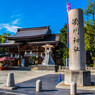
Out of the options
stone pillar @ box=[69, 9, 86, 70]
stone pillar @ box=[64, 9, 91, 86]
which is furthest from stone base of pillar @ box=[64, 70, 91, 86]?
stone pillar @ box=[69, 9, 86, 70]

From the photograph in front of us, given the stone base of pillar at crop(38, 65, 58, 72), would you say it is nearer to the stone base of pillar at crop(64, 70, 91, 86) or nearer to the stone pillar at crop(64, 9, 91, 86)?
the stone pillar at crop(64, 9, 91, 86)

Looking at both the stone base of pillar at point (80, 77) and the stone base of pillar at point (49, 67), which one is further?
the stone base of pillar at point (49, 67)

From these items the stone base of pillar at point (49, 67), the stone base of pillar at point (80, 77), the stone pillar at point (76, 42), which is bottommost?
the stone base of pillar at point (49, 67)

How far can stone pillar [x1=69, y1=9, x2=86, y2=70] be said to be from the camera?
301 inches

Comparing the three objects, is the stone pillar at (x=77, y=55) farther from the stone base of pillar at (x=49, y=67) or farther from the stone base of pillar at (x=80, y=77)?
the stone base of pillar at (x=49, y=67)

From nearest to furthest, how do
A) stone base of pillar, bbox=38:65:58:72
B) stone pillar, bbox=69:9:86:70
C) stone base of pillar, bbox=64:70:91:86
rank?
stone base of pillar, bbox=64:70:91:86 → stone pillar, bbox=69:9:86:70 → stone base of pillar, bbox=38:65:58:72

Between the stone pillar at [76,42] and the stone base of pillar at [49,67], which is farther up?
the stone pillar at [76,42]

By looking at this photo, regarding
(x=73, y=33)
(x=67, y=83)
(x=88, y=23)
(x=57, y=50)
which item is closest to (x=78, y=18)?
(x=73, y=33)

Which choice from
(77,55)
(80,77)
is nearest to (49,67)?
(77,55)

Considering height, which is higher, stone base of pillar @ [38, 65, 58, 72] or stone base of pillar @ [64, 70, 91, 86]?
stone base of pillar @ [64, 70, 91, 86]

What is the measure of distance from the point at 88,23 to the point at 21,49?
16060mm

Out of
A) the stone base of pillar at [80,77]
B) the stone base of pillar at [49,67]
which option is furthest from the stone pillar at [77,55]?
the stone base of pillar at [49,67]

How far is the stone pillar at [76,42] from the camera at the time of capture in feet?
25.1

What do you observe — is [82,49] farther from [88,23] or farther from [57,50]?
[57,50]
